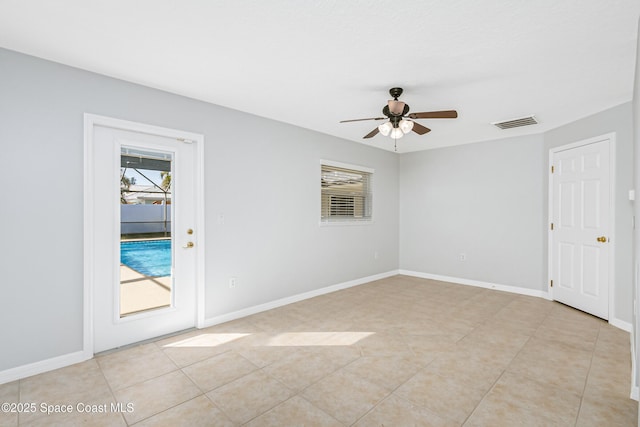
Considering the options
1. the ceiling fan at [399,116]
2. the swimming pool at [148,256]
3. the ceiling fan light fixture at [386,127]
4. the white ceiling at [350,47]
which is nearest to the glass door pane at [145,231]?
the swimming pool at [148,256]

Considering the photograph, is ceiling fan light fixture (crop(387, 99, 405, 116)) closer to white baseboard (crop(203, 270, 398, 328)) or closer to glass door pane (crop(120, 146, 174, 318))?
glass door pane (crop(120, 146, 174, 318))

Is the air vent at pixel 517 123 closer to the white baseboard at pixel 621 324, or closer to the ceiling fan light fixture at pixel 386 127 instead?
the ceiling fan light fixture at pixel 386 127

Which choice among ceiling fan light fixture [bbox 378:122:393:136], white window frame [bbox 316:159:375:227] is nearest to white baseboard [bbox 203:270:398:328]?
Answer: white window frame [bbox 316:159:375:227]

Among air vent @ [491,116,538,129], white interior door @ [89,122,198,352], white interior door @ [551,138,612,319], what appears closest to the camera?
white interior door @ [89,122,198,352]

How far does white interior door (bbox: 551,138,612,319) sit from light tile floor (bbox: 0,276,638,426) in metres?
0.47

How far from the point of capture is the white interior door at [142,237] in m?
2.78

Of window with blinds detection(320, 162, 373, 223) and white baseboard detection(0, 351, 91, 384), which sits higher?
window with blinds detection(320, 162, 373, 223)

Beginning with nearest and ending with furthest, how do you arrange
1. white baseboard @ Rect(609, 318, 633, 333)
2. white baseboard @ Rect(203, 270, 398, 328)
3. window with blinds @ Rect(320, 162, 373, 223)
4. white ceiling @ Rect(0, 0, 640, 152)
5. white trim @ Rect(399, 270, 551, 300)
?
white ceiling @ Rect(0, 0, 640, 152)
white baseboard @ Rect(609, 318, 633, 333)
white baseboard @ Rect(203, 270, 398, 328)
white trim @ Rect(399, 270, 551, 300)
window with blinds @ Rect(320, 162, 373, 223)

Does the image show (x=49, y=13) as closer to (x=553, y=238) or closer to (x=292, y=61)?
(x=292, y=61)

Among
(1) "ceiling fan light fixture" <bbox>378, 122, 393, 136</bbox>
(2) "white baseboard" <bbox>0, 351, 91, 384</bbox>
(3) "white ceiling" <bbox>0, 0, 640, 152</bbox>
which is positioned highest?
(3) "white ceiling" <bbox>0, 0, 640, 152</bbox>

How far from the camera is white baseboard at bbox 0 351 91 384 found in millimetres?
2305

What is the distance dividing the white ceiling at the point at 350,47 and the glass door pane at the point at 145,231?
31.7 inches

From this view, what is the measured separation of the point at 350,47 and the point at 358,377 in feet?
8.28

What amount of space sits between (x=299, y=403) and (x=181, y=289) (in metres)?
1.88
